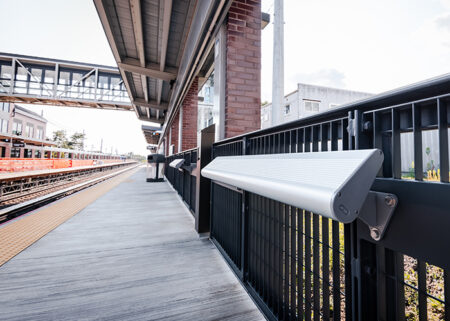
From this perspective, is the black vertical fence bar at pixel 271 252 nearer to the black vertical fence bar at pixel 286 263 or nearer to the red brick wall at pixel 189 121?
the black vertical fence bar at pixel 286 263

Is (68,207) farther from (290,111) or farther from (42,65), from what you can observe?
(42,65)

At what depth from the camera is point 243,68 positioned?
284 cm

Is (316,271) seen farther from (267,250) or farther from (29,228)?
(29,228)

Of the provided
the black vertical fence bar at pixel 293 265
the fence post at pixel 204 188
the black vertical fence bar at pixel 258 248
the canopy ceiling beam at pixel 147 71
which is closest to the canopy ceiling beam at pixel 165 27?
the canopy ceiling beam at pixel 147 71

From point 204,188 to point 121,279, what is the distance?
Answer: 1.40 m

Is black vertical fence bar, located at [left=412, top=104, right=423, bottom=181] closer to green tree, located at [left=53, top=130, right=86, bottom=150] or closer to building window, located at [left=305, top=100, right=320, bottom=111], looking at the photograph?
building window, located at [left=305, top=100, right=320, bottom=111]

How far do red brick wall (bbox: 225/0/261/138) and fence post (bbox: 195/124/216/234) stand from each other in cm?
26

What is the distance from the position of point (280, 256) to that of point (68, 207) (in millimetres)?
4735

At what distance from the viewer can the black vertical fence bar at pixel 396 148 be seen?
69 centimetres

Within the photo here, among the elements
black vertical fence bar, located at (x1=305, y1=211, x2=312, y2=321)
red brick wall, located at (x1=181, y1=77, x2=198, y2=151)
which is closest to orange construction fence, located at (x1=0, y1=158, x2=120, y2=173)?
red brick wall, located at (x1=181, y1=77, x2=198, y2=151)

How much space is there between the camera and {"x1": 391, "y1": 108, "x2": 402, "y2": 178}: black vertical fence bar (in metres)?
0.69

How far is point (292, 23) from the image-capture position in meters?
4.67

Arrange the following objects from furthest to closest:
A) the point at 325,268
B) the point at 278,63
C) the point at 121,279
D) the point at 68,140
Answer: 1. the point at 68,140
2. the point at 278,63
3. the point at 121,279
4. the point at 325,268

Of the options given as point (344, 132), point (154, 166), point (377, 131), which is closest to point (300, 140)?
point (344, 132)
